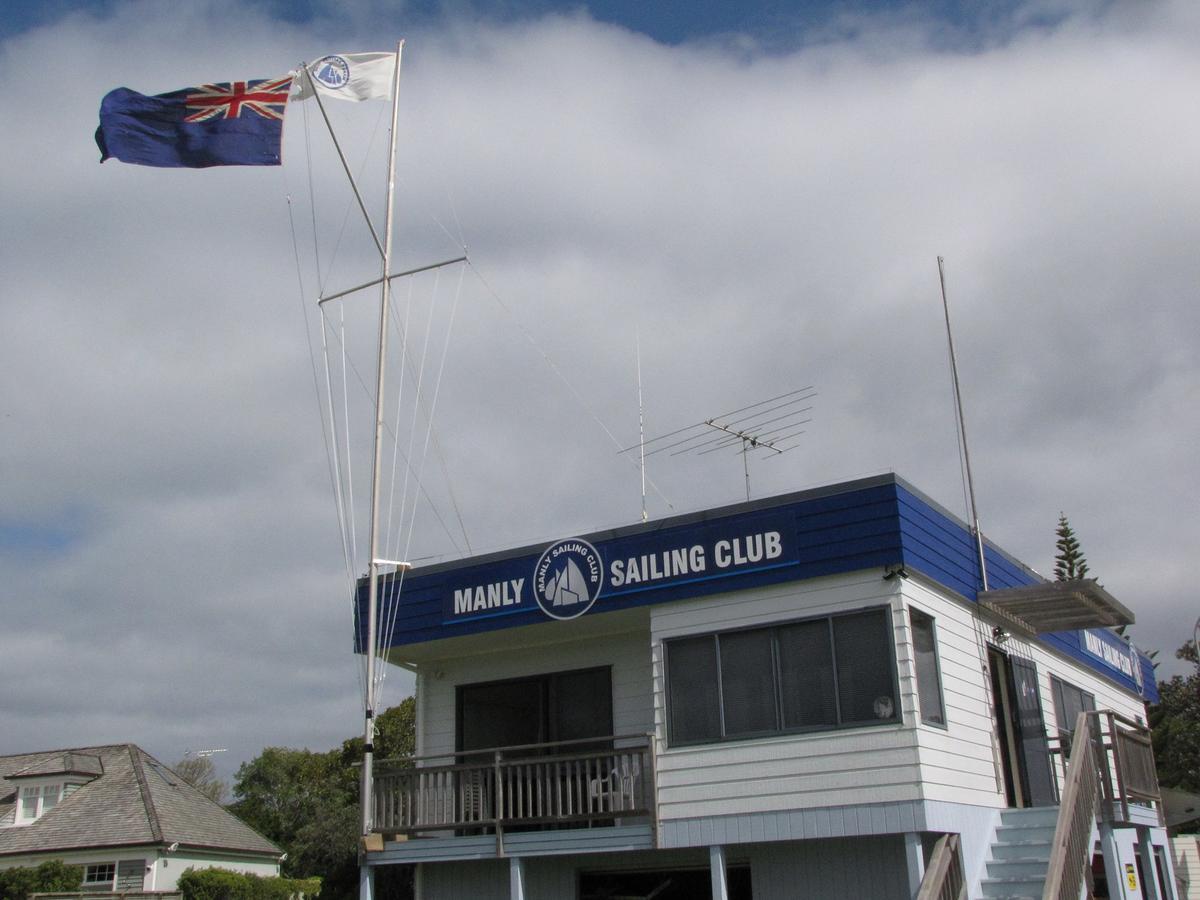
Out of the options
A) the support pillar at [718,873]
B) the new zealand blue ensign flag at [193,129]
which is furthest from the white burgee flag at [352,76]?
the support pillar at [718,873]

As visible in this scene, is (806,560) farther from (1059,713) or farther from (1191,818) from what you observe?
(1191,818)

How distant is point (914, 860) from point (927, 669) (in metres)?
2.21

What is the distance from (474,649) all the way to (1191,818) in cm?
1845

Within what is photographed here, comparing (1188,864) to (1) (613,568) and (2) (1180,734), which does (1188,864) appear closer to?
(1) (613,568)

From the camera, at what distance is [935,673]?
14.0 m

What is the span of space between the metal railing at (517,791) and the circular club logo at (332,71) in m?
9.43

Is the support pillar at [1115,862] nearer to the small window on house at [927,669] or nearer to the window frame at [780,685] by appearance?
the small window on house at [927,669]

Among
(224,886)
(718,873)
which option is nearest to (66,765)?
(224,886)

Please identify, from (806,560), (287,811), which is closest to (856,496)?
(806,560)

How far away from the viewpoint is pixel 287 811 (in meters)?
→ 52.2

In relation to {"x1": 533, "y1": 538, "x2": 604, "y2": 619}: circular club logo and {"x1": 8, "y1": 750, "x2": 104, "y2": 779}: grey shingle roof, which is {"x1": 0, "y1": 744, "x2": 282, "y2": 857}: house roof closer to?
{"x1": 8, "y1": 750, "x2": 104, "y2": 779}: grey shingle roof

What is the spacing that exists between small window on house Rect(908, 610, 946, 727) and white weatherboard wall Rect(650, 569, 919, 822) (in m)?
0.57

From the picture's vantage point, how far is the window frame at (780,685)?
521 inches

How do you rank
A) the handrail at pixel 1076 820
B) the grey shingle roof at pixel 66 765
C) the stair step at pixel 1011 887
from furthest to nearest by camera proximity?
the grey shingle roof at pixel 66 765 < the stair step at pixel 1011 887 < the handrail at pixel 1076 820
